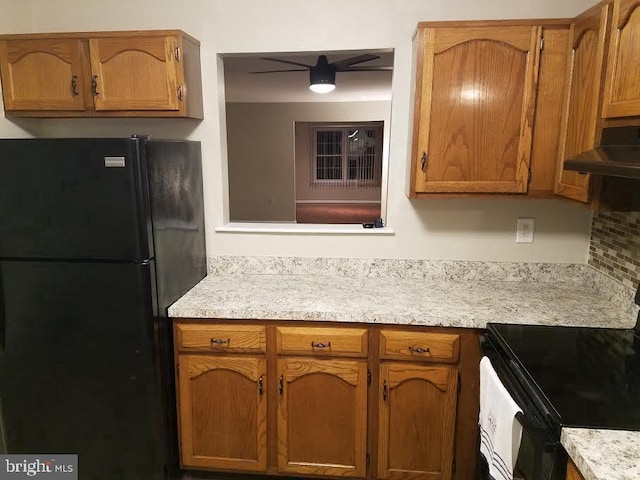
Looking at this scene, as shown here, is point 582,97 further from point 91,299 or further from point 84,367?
point 84,367

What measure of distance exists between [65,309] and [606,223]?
247 centimetres

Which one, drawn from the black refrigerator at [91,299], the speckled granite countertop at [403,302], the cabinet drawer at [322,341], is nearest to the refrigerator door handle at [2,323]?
the black refrigerator at [91,299]

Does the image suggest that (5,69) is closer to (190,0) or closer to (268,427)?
(190,0)

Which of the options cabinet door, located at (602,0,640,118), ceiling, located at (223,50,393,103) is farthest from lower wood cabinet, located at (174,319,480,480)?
ceiling, located at (223,50,393,103)

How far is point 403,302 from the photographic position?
189 centimetres

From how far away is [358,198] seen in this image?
29.5ft

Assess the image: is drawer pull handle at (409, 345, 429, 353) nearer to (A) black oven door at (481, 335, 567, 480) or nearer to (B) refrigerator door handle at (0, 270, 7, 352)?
(A) black oven door at (481, 335, 567, 480)

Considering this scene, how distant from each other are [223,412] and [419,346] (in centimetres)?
92

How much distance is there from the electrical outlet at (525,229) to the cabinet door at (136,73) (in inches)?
70.5

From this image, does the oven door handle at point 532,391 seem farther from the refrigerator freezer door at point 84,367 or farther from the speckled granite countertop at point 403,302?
the refrigerator freezer door at point 84,367

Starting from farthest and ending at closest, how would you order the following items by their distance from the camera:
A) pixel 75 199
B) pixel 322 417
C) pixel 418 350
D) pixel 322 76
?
pixel 322 76 → pixel 322 417 → pixel 418 350 → pixel 75 199

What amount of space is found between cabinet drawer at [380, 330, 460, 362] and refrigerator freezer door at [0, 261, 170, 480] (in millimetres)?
986

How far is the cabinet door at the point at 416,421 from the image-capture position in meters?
1.79

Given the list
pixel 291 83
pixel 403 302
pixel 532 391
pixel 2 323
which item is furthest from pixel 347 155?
pixel 532 391
